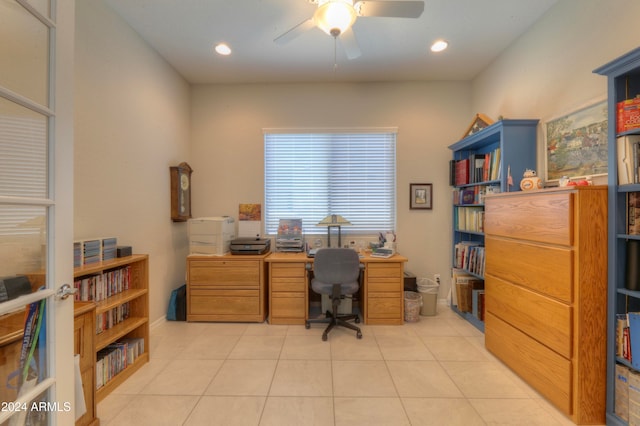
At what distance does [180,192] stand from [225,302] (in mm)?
1404

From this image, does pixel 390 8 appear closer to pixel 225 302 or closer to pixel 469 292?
pixel 469 292

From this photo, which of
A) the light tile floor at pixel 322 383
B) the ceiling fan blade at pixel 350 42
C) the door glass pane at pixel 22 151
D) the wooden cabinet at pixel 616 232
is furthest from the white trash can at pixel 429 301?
the door glass pane at pixel 22 151

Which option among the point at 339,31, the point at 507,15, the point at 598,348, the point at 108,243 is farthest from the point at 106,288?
the point at 507,15

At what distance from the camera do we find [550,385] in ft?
5.27

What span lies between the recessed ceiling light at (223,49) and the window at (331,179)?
0.99 meters

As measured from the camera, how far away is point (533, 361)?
5.67 feet

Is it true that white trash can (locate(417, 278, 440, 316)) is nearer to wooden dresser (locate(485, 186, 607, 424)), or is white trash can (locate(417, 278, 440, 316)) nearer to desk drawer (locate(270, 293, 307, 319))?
wooden dresser (locate(485, 186, 607, 424))

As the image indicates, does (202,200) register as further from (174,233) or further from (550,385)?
(550,385)

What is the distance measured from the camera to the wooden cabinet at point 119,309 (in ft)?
5.54

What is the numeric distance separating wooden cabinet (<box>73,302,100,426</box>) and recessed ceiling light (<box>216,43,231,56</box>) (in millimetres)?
2547

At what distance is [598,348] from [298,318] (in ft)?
7.58

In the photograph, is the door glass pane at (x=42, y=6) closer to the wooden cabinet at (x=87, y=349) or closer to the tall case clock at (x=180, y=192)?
the wooden cabinet at (x=87, y=349)

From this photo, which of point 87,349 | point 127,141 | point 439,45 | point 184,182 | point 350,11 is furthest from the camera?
point 184,182

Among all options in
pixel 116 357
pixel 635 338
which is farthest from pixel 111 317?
pixel 635 338
